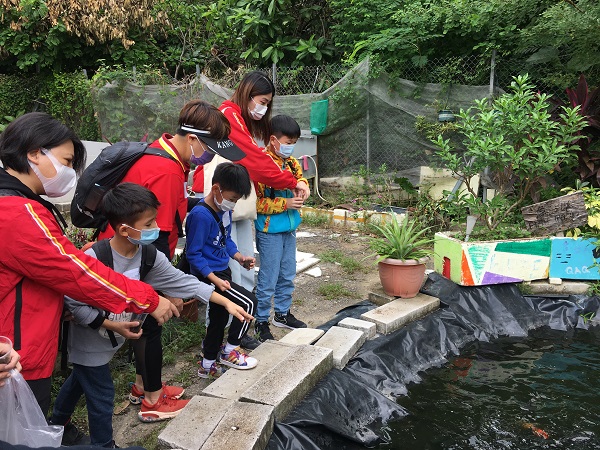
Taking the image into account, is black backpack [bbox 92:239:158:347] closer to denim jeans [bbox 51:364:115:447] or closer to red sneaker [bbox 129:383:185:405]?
denim jeans [bbox 51:364:115:447]

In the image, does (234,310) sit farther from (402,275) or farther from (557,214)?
(557,214)

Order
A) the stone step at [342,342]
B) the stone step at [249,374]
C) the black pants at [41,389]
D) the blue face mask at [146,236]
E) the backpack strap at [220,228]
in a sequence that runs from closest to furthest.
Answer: the black pants at [41,389], the blue face mask at [146,236], the stone step at [249,374], the backpack strap at [220,228], the stone step at [342,342]

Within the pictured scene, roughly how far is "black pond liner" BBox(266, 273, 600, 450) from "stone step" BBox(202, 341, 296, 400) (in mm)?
298

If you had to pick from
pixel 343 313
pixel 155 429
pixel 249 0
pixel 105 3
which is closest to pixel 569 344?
pixel 343 313

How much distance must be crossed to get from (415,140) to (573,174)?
221 cm

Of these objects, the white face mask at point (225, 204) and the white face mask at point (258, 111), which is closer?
the white face mask at point (225, 204)

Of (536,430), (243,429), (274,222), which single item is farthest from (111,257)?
(536,430)

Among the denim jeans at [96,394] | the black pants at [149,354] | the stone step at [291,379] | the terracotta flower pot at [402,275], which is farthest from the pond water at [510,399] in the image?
the denim jeans at [96,394]

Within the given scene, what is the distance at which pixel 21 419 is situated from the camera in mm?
1892

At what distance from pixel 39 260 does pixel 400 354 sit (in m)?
2.71

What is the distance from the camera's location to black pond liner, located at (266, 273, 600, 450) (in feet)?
9.53

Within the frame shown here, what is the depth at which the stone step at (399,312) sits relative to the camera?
4.05 meters

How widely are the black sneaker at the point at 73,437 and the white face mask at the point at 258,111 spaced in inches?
87.3

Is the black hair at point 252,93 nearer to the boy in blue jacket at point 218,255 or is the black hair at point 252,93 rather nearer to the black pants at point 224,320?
the boy in blue jacket at point 218,255
